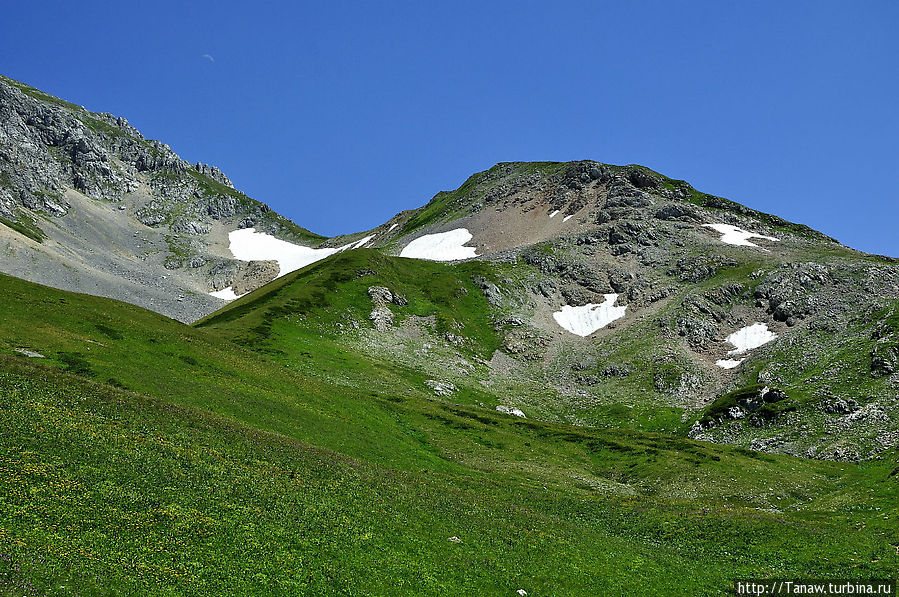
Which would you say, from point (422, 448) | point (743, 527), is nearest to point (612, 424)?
point (422, 448)

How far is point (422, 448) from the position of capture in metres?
59.5

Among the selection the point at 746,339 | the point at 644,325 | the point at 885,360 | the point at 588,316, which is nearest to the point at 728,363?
the point at 746,339

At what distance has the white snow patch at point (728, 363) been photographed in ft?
388

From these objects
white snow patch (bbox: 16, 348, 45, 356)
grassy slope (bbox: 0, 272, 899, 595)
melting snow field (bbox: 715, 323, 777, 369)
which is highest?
melting snow field (bbox: 715, 323, 777, 369)

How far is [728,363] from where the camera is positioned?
120m

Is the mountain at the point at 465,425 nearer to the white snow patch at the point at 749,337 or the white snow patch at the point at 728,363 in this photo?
the white snow patch at the point at 749,337

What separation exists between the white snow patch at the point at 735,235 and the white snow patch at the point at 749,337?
4513cm

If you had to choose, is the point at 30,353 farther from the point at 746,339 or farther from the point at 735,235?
the point at 735,235

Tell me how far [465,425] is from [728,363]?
244 feet

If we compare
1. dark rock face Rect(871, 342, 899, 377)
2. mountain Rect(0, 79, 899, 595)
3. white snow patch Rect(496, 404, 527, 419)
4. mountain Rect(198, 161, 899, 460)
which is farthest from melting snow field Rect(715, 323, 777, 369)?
white snow patch Rect(496, 404, 527, 419)

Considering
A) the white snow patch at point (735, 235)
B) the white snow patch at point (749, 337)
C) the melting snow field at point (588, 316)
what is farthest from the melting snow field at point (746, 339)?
the white snow patch at point (735, 235)

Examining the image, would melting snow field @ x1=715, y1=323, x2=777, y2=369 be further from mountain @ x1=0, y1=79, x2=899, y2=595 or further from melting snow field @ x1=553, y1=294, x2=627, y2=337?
melting snow field @ x1=553, y1=294, x2=627, y2=337

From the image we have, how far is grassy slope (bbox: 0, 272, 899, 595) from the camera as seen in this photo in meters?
21.8

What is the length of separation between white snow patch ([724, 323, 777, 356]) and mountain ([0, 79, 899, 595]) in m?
0.65
